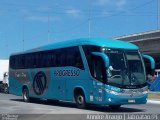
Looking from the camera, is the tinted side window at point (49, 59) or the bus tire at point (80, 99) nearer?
the bus tire at point (80, 99)

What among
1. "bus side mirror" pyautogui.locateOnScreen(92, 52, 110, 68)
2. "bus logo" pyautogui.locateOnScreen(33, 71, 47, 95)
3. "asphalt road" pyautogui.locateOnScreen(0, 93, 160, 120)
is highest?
"bus side mirror" pyautogui.locateOnScreen(92, 52, 110, 68)

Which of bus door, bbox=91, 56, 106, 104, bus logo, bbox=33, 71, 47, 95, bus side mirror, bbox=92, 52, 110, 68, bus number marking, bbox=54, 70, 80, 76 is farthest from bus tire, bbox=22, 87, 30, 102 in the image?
bus side mirror, bbox=92, 52, 110, 68

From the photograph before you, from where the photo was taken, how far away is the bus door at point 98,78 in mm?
20836

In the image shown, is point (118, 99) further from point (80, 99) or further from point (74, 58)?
point (74, 58)

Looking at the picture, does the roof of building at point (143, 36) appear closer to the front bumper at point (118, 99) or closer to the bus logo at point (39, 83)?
the bus logo at point (39, 83)

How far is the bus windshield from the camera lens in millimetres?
20656

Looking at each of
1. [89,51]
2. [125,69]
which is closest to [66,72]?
[89,51]

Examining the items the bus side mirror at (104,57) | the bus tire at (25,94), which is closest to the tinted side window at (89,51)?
the bus side mirror at (104,57)

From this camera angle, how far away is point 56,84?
25.5 m

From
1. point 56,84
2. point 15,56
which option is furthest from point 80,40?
point 15,56

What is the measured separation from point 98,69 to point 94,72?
1.26ft

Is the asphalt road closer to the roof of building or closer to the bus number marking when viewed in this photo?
the bus number marking

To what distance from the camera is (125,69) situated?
20.9 meters

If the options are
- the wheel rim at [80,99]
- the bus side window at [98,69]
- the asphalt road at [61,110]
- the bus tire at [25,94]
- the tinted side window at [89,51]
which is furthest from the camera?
the bus tire at [25,94]
